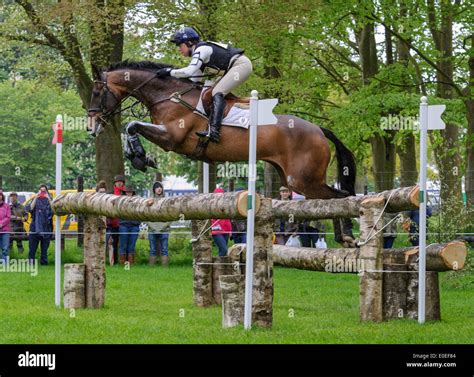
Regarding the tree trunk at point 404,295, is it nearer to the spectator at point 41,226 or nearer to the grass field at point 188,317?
the grass field at point 188,317

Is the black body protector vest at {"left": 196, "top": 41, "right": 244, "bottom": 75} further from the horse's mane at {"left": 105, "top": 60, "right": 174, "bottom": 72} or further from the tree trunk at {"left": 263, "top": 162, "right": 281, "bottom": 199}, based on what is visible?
the tree trunk at {"left": 263, "top": 162, "right": 281, "bottom": 199}

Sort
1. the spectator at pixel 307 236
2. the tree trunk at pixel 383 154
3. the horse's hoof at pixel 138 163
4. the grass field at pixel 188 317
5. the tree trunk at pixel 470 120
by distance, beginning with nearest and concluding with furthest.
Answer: the grass field at pixel 188 317, the horse's hoof at pixel 138 163, the spectator at pixel 307 236, the tree trunk at pixel 470 120, the tree trunk at pixel 383 154

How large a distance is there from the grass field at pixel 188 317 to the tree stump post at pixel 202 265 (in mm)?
218

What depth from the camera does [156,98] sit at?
14141 millimetres

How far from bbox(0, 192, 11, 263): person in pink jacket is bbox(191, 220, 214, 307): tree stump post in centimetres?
849

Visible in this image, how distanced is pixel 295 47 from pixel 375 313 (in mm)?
17147

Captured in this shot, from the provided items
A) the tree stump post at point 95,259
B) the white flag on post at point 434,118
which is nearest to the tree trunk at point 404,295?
the white flag on post at point 434,118

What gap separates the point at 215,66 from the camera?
13.8 metres

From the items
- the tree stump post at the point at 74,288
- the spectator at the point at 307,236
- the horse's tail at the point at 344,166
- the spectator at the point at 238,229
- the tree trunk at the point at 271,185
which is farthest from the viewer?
the tree trunk at the point at 271,185

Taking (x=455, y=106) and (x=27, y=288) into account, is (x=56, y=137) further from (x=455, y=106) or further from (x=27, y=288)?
(x=455, y=106)

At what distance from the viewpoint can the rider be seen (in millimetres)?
13516

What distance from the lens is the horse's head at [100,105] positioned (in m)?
14.1

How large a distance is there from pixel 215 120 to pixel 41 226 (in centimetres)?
1053
